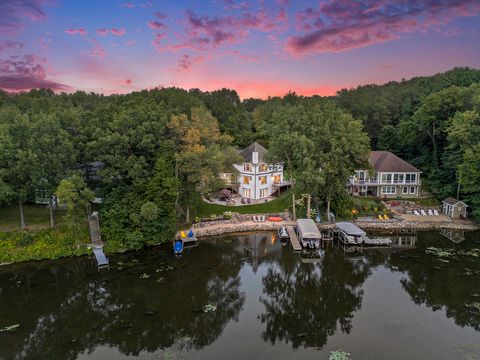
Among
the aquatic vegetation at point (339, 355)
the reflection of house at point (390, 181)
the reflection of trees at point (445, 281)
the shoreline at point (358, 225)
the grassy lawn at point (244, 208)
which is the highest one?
the reflection of house at point (390, 181)

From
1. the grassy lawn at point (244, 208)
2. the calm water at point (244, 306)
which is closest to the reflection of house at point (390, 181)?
the grassy lawn at point (244, 208)

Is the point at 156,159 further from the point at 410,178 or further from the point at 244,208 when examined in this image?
the point at 410,178

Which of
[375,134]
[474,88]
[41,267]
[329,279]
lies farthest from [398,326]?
[375,134]

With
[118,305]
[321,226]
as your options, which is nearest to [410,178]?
[321,226]

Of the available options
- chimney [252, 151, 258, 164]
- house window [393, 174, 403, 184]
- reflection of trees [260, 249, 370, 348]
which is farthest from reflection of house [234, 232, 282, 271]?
house window [393, 174, 403, 184]

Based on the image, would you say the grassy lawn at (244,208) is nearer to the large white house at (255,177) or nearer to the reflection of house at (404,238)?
the large white house at (255,177)

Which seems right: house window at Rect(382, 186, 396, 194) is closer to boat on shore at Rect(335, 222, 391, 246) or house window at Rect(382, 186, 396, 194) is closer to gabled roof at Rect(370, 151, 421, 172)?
gabled roof at Rect(370, 151, 421, 172)
